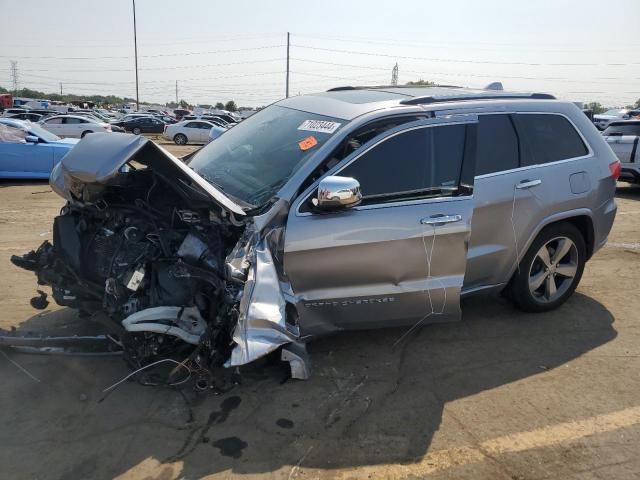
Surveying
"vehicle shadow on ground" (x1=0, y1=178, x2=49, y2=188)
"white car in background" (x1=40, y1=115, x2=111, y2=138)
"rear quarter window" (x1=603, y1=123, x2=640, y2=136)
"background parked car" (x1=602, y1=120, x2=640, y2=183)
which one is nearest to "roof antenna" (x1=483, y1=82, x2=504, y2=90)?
"background parked car" (x1=602, y1=120, x2=640, y2=183)

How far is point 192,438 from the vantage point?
9.55 ft

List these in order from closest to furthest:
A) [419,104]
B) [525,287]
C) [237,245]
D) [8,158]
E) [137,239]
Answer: [237,245] → [137,239] → [419,104] → [525,287] → [8,158]

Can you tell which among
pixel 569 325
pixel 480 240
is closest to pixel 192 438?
pixel 480 240

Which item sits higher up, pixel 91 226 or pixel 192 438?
pixel 91 226

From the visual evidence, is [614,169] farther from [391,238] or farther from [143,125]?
[143,125]

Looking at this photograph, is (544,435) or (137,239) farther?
(137,239)

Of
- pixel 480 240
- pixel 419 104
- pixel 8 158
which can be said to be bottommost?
pixel 8 158

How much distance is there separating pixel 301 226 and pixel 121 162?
1.15 metres

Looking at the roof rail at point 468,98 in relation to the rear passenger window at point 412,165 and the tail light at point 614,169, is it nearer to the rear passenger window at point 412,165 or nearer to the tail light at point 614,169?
the rear passenger window at point 412,165

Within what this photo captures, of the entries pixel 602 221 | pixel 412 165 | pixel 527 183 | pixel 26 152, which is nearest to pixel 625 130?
pixel 602 221

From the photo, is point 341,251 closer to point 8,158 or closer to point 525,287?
point 525,287

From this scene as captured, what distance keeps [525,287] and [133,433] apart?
A: 329cm

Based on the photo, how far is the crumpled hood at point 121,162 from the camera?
10.3 ft

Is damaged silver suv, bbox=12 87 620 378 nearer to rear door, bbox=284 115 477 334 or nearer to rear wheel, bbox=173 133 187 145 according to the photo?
rear door, bbox=284 115 477 334
